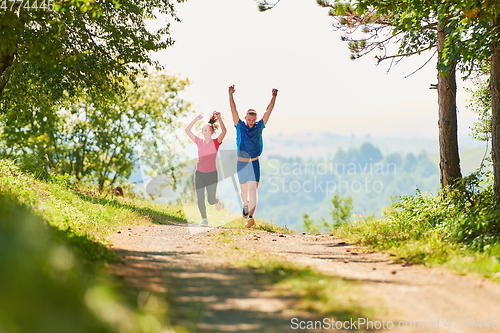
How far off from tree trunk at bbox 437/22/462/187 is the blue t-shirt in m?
5.10

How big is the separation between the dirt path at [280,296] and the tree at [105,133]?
28.6m

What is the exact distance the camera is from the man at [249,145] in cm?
1289

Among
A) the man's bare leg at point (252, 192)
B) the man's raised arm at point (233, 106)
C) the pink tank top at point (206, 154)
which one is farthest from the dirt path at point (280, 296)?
the pink tank top at point (206, 154)

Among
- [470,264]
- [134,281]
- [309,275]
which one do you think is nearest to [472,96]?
[470,264]

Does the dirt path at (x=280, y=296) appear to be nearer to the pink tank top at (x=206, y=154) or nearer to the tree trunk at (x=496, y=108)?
the tree trunk at (x=496, y=108)

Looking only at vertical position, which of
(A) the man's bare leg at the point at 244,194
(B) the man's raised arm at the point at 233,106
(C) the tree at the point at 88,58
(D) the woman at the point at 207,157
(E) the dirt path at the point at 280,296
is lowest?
(E) the dirt path at the point at 280,296

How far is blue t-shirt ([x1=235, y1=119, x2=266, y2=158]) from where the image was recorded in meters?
12.9

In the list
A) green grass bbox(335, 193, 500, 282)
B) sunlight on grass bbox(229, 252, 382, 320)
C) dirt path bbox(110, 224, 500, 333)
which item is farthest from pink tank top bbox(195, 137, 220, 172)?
sunlight on grass bbox(229, 252, 382, 320)

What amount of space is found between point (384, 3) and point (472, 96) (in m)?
13.7

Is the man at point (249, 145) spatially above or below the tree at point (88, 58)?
below

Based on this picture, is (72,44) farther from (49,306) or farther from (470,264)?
(49,306)

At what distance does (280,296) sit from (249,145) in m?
7.86

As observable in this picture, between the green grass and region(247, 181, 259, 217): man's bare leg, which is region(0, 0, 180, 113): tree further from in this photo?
the green grass

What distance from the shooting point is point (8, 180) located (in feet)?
40.4
